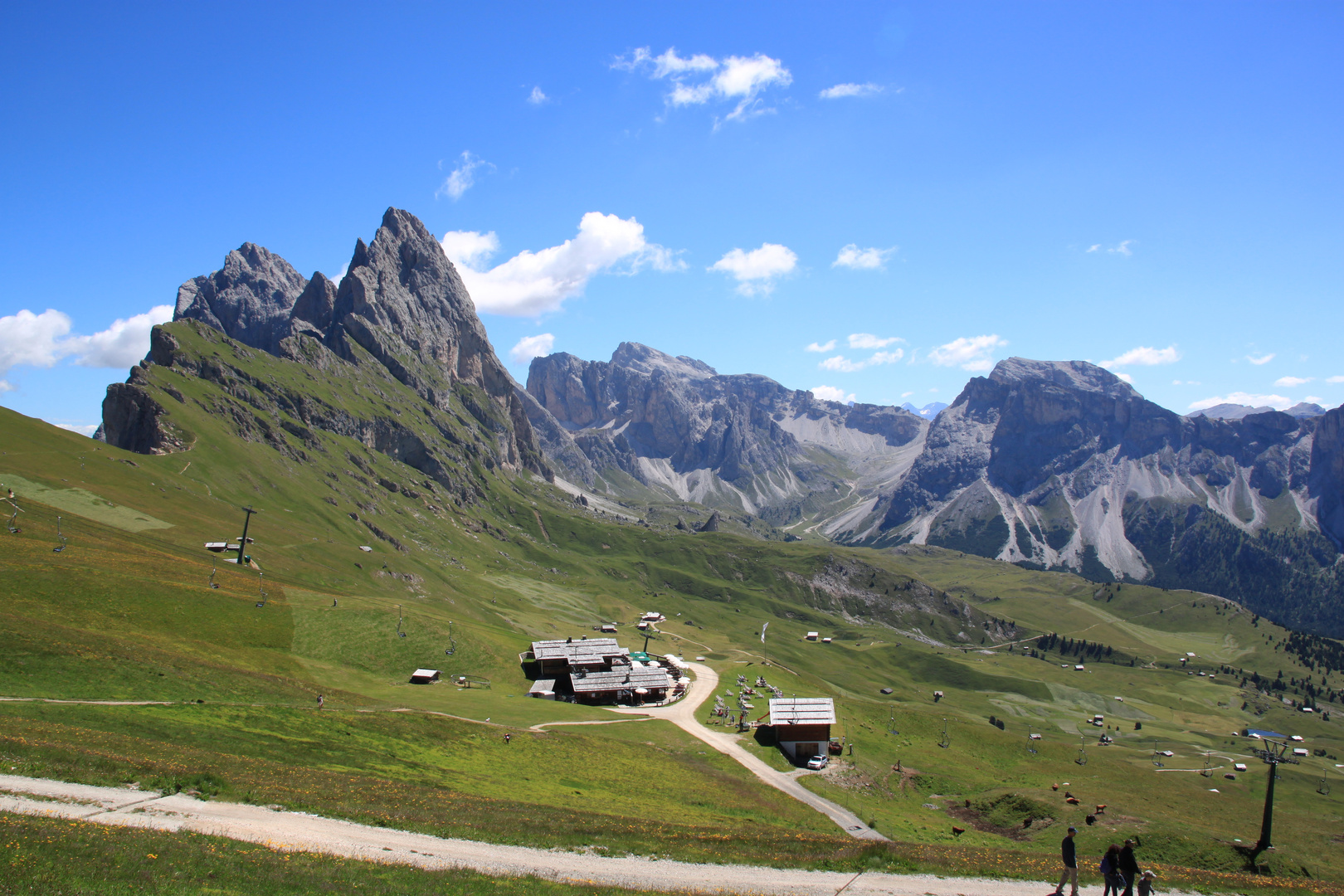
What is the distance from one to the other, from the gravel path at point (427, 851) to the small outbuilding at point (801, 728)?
4641 cm

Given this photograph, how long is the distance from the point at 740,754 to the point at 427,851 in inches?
2073

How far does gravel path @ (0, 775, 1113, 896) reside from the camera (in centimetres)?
3156

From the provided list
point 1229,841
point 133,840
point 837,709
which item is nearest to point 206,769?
point 133,840

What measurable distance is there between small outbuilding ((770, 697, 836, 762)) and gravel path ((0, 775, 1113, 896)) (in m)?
46.4

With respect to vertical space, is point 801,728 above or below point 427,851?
below

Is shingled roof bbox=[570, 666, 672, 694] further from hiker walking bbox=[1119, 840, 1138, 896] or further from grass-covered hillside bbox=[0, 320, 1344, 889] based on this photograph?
hiker walking bbox=[1119, 840, 1138, 896]

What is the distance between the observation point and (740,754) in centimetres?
→ 8062

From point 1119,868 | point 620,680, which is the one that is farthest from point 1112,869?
point 620,680

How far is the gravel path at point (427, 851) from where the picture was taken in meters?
31.6

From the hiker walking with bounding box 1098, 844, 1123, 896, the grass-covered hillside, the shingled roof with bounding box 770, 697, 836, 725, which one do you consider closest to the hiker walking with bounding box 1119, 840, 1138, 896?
the hiker walking with bounding box 1098, 844, 1123, 896

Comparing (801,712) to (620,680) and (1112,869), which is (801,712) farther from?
(1112,869)

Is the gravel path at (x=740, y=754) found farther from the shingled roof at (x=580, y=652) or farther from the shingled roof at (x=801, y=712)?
the shingled roof at (x=580, y=652)

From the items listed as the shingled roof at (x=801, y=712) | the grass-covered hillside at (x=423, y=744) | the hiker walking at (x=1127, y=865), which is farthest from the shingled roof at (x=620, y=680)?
the hiker walking at (x=1127, y=865)

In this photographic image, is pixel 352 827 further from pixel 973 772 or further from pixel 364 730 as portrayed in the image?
pixel 973 772
